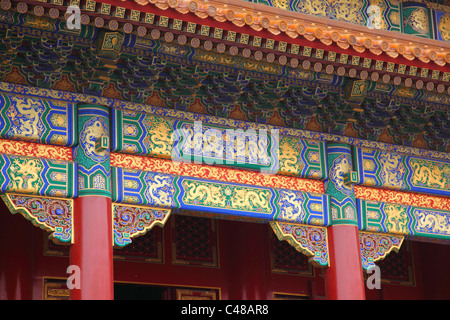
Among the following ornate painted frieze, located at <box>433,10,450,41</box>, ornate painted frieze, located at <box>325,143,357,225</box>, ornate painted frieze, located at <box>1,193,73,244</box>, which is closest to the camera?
ornate painted frieze, located at <box>1,193,73,244</box>

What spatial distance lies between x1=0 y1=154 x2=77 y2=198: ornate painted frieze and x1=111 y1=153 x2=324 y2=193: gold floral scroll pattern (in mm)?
505

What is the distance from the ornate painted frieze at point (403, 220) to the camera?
33.0ft

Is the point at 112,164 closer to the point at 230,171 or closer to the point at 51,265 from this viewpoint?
the point at 230,171

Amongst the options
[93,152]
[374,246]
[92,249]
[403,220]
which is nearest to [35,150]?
[93,152]

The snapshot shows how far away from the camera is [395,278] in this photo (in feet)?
41.3

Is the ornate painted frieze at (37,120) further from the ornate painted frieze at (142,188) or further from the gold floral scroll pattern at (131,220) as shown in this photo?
the gold floral scroll pattern at (131,220)

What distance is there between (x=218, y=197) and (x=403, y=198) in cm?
229

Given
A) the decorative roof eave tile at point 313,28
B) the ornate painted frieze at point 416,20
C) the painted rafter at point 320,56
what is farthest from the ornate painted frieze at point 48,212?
the ornate painted frieze at point 416,20

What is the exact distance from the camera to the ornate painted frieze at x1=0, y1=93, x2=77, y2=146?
27.9ft

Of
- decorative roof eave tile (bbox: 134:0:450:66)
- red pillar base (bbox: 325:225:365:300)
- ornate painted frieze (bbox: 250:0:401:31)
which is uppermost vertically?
ornate painted frieze (bbox: 250:0:401:31)

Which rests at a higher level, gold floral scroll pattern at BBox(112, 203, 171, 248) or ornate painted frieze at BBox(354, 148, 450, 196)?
ornate painted frieze at BBox(354, 148, 450, 196)

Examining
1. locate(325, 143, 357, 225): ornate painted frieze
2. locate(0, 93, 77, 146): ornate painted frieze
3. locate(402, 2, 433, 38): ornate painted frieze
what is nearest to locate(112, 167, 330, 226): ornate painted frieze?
locate(325, 143, 357, 225): ornate painted frieze

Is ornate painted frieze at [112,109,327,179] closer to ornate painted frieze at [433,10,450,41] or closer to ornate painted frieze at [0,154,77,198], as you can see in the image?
ornate painted frieze at [0,154,77,198]
